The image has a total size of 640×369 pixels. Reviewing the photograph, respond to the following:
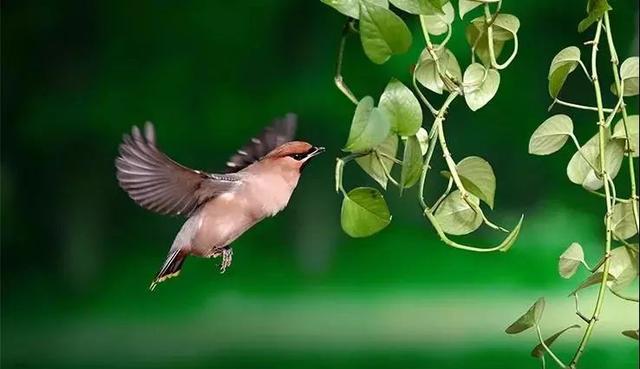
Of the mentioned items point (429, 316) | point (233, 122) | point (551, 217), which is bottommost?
point (429, 316)

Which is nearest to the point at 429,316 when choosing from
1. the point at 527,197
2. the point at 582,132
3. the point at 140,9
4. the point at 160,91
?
the point at 527,197

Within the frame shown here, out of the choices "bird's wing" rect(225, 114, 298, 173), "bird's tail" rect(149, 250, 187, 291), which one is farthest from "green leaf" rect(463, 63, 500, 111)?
"bird's tail" rect(149, 250, 187, 291)

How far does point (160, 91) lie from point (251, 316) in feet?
1.19

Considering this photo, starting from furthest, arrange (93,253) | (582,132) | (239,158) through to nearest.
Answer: (93,253) < (582,132) < (239,158)

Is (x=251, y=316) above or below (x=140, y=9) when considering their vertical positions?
below

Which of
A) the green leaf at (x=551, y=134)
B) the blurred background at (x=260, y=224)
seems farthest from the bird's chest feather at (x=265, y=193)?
the blurred background at (x=260, y=224)

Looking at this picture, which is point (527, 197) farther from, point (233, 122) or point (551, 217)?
point (233, 122)

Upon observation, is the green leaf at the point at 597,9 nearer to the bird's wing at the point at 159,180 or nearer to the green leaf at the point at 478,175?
the green leaf at the point at 478,175

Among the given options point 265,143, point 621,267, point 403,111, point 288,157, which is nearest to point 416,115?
point 403,111

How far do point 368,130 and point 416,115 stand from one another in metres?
0.06

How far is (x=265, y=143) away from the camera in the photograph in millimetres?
924

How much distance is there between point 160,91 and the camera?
1272mm

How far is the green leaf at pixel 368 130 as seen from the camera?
1.57 ft

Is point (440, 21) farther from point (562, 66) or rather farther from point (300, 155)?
point (300, 155)
